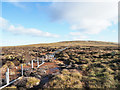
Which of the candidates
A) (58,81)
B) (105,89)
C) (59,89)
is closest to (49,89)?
(59,89)

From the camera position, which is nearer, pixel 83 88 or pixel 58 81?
pixel 83 88

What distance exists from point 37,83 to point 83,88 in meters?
3.29

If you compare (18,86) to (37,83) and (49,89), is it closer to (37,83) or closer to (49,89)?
(37,83)

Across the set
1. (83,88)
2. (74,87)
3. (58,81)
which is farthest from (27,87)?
(83,88)

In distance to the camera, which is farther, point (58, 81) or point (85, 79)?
point (85, 79)

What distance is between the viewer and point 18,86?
595cm

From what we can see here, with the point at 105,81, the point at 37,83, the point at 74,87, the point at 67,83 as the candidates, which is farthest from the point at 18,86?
the point at 105,81

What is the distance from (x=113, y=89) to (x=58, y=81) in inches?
143

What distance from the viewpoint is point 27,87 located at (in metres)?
5.78

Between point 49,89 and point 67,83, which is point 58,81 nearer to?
point 67,83

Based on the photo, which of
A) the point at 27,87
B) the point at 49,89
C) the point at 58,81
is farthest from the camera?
the point at 58,81

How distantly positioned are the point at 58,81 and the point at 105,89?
10.3 feet

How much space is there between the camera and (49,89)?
5398mm

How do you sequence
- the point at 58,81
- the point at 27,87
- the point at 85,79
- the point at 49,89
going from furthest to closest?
1. the point at 85,79
2. the point at 58,81
3. the point at 27,87
4. the point at 49,89
